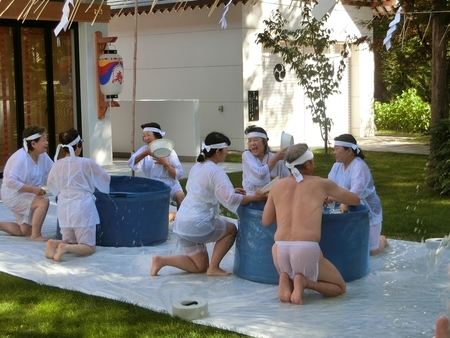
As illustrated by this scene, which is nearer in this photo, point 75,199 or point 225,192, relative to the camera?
point 225,192

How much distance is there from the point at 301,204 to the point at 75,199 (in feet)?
8.83

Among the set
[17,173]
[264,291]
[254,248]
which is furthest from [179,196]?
[264,291]

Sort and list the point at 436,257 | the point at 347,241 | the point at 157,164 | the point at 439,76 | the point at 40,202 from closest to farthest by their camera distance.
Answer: the point at 347,241
the point at 436,257
the point at 40,202
the point at 157,164
the point at 439,76

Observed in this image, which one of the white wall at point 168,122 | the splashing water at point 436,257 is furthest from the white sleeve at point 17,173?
the white wall at point 168,122

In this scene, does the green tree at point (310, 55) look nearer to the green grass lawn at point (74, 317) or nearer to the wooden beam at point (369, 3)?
the wooden beam at point (369, 3)

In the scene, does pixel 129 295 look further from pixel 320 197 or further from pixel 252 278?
pixel 320 197

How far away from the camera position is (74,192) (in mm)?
8023

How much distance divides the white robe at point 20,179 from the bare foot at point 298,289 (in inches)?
146

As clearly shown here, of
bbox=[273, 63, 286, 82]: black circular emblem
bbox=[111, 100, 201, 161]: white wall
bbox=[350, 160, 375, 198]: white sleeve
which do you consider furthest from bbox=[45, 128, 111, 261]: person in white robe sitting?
bbox=[273, 63, 286, 82]: black circular emblem

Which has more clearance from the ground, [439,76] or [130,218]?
[439,76]

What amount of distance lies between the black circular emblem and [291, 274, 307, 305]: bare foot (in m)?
13.5

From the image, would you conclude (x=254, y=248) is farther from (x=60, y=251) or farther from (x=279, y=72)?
(x=279, y=72)

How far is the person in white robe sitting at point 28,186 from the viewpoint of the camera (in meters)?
8.69

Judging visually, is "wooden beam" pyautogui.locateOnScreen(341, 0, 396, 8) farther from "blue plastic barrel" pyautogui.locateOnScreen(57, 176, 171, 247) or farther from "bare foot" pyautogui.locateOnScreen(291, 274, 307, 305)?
"bare foot" pyautogui.locateOnScreen(291, 274, 307, 305)
